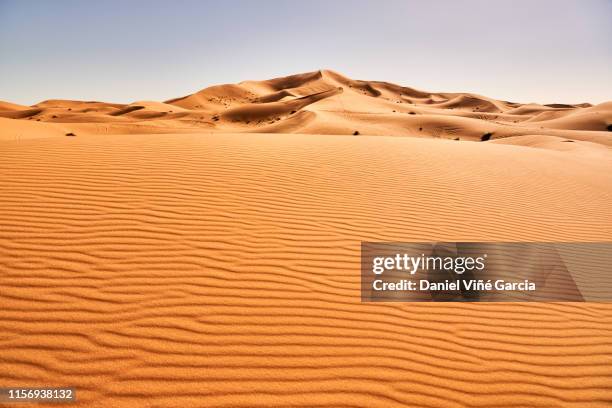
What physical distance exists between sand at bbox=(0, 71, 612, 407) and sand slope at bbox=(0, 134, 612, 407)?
0.01 meters

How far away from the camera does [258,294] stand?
3.25m

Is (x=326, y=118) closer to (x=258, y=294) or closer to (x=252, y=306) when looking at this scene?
(x=258, y=294)

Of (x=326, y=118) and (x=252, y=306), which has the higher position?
(x=326, y=118)

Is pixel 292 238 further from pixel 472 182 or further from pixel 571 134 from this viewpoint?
pixel 571 134

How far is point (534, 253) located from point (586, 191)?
4456 mm

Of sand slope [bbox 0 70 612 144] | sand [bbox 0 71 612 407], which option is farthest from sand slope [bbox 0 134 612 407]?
sand slope [bbox 0 70 612 144]

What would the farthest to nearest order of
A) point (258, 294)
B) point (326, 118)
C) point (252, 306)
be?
point (326, 118), point (258, 294), point (252, 306)

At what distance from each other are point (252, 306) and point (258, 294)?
0.54ft

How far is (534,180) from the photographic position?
7828 mm

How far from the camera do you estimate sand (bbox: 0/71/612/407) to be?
97.7 inches

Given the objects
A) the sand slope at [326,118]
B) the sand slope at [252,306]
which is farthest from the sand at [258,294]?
the sand slope at [326,118]

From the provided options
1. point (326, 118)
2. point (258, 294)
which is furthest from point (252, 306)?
point (326, 118)

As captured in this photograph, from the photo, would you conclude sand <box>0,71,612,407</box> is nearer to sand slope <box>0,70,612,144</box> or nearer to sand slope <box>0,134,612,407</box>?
sand slope <box>0,134,612,407</box>

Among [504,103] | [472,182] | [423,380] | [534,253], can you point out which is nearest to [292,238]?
[423,380]
